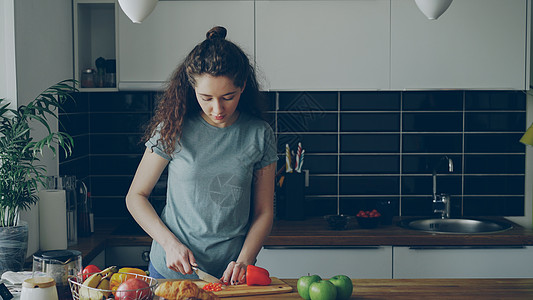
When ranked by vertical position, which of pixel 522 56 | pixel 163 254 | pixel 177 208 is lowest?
pixel 163 254

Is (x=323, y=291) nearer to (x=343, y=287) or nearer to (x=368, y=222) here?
(x=343, y=287)

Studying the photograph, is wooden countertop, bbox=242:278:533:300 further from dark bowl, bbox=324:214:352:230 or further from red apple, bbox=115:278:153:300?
dark bowl, bbox=324:214:352:230

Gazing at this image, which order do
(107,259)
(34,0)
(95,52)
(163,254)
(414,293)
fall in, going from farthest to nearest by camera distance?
1. (95,52)
2. (107,259)
3. (34,0)
4. (163,254)
5. (414,293)

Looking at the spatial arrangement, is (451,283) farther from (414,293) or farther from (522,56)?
(522,56)

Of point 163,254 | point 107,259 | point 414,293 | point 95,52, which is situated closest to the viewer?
A: point 414,293

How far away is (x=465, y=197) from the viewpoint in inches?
135

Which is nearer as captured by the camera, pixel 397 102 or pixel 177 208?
pixel 177 208

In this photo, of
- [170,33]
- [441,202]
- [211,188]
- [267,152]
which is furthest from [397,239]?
[170,33]

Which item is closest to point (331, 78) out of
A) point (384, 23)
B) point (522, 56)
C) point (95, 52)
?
point (384, 23)

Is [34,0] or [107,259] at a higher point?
[34,0]

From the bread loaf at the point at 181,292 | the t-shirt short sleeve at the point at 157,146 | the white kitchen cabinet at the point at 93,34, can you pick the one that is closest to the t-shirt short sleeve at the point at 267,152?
the t-shirt short sleeve at the point at 157,146

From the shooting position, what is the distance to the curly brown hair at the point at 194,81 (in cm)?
184

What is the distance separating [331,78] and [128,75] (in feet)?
3.45

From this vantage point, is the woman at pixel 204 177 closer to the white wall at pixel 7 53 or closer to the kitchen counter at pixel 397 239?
the white wall at pixel 7 53
